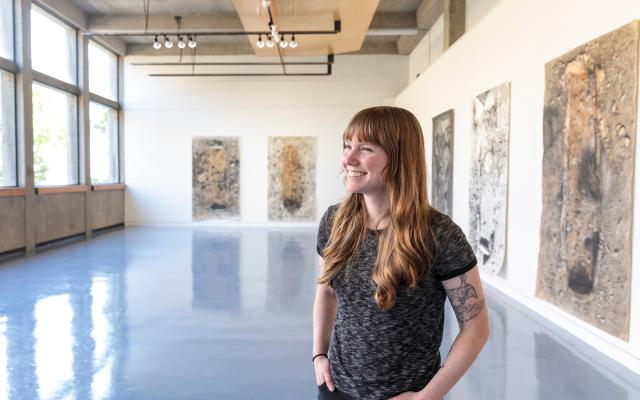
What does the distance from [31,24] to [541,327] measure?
34.2 feet

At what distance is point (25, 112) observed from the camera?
8.58m

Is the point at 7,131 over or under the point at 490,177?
over

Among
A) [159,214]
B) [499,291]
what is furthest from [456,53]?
[159,214]

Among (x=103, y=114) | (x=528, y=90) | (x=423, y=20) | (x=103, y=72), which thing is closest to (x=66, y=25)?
(x=103, y=72)

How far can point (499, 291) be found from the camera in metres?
5.69

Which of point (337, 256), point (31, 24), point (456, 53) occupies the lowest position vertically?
point (337, 256)

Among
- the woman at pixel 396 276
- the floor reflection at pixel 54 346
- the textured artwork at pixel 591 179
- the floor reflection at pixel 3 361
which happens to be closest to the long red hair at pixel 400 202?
the woman at pixel 396 276

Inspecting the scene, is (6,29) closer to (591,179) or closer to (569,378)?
(591,179)

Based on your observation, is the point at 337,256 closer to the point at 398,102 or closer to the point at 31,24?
the point at 31,24

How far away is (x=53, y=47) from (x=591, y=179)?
10.9 metres

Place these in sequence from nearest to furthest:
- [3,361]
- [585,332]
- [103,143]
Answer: [3,361]
[585,332]
[103,143]

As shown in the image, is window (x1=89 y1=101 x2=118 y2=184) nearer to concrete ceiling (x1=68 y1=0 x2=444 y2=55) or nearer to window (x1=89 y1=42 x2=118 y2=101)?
window (x1=89 y1=42 x2=118 y2=101)

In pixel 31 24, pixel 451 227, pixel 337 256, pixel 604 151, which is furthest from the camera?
pixel 31 24

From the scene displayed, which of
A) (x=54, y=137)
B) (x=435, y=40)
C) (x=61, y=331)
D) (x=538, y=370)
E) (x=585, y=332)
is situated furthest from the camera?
(x=435, y=40)
